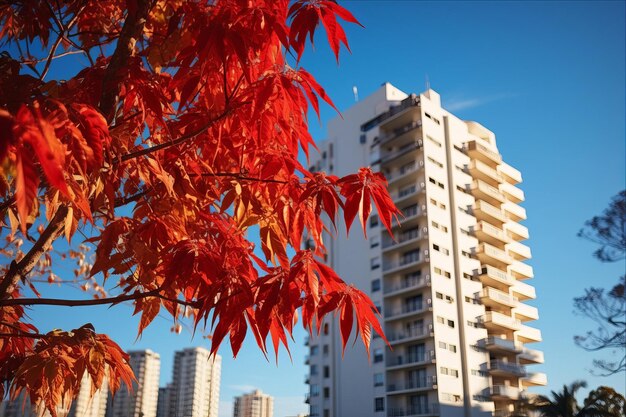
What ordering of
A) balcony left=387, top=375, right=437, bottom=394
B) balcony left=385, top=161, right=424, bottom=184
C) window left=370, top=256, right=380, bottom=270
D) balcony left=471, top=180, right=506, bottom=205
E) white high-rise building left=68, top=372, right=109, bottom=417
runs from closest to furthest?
white high-rise building left=68, top=372, right=109, bottom=417 < balcony left=387, top=375, right=437, bottom=394 < window left=370, top=256, right=380, bottom=270 < balcony left=385, top=161, right=424, bottom=184 < balcony left=471, top=180, right=506, bottom=205

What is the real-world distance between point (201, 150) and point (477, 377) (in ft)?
114

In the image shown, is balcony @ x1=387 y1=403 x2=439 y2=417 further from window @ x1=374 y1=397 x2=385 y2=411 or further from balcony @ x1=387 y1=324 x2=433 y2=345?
balcony @ x1=387 y1=324 x2=433 y2=345

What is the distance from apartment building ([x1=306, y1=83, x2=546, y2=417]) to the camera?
109 ft

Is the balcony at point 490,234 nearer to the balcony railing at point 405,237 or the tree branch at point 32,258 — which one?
the balcony railing at point 405,237

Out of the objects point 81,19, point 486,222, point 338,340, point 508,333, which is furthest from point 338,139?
point 81,19

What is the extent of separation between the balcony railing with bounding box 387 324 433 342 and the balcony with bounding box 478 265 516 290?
658 centimetres

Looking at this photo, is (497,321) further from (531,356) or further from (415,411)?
(415,411)

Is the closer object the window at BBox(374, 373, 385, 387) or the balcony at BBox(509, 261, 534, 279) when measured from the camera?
the window at BBox(374, 373, 385, 387)

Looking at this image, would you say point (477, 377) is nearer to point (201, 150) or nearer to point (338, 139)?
point (338, 139)

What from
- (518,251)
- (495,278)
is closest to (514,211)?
(518,251)

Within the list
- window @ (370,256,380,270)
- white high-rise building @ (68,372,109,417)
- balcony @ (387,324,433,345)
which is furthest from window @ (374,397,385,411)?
Answer: white high-rise building @ (68,372,109,417)

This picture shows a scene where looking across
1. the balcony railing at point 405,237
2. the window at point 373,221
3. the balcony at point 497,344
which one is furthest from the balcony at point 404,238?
the balcony at point 497,344

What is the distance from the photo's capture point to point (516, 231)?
43.3 meters

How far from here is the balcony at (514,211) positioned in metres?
43.0
